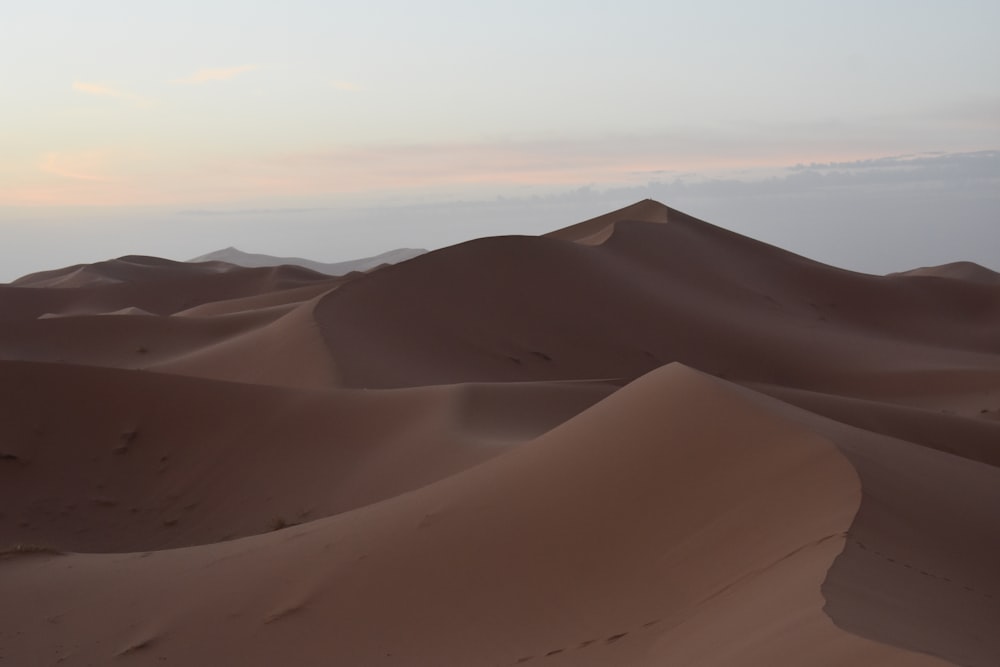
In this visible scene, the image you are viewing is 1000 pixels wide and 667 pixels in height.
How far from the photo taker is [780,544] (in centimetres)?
515

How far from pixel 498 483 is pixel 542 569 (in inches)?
54.1

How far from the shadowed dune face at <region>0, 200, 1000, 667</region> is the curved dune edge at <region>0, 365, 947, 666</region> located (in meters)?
0.02

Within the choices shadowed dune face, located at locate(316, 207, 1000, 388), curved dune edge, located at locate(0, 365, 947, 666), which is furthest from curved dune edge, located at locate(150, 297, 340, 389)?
curved dune edge, located at locate(0, 365, 947, 666)

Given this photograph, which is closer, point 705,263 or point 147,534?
point 147,534

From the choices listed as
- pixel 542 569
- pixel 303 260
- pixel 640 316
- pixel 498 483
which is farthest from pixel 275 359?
pixel 303 260

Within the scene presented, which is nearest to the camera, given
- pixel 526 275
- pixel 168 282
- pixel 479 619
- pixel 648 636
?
pixel 648 636

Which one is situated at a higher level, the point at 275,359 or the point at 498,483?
the point at 498,483

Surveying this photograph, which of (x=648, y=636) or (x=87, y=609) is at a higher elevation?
(x=648, y=636)

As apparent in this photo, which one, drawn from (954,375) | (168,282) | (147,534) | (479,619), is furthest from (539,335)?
(168,282)

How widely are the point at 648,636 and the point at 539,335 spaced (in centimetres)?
1673

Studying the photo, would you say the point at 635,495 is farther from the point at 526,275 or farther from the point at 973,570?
the point at 526,275

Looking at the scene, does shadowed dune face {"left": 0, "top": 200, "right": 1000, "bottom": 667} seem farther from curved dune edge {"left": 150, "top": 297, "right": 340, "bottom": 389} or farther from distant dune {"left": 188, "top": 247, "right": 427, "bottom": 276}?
distant dune {"left": 188, "top": 247, "right": 427, "bottom": 276}

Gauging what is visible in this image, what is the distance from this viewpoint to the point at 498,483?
7.37 meters

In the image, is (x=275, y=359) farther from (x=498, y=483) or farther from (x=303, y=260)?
(x=303, y=260)
